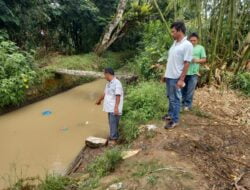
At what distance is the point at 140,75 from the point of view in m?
8.70

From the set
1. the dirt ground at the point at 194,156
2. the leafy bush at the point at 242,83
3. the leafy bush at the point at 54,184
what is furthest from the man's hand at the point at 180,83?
the leafy bush at the point at 242,83

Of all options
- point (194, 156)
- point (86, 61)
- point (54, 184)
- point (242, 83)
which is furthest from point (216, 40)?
point (86, 61)

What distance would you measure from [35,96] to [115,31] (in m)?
6.04

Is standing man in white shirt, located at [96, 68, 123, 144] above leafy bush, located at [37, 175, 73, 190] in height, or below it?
above

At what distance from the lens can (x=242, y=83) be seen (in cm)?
705

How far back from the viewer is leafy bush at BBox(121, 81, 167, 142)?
16.8 ft

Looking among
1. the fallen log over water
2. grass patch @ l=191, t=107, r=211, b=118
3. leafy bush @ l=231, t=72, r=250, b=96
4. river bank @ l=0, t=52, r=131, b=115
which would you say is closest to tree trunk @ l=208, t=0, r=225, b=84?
leafy bush @ l=231, t=72, r=250, b=96

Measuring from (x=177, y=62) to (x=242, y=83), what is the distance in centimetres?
327

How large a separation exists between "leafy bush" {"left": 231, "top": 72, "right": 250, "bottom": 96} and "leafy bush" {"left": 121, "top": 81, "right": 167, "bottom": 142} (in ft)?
6.31

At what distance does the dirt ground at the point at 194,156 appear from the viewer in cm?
332

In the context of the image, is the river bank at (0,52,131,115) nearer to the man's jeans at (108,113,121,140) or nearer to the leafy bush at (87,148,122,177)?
the man's jeans at (108,113,121,140)

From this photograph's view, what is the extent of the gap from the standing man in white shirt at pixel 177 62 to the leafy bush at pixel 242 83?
298 cm

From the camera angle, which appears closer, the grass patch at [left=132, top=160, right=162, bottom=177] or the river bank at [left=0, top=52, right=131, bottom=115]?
the grass patch at [left=132, top=160, right=162, bottom=177]

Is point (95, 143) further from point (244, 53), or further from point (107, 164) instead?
point (244, 53)
